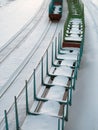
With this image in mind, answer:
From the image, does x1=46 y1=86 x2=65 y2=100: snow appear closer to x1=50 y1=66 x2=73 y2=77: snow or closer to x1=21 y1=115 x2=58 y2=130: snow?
x1=50 y1=66 x2=73 y2=77: snow

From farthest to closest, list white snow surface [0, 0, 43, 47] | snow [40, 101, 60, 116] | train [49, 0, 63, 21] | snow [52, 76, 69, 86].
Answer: train [49, 0, 63, 21] < white snow surface [0, 0, 43, 47] < snow [52, 76, 69, 86] < snow [40, 101, 60, 116]

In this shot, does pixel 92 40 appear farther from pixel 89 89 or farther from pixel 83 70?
pixel 89 89

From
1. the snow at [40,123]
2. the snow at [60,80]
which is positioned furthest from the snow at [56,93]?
the snow at [40,123]

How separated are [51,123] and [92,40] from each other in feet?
24.3

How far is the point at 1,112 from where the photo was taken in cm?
634

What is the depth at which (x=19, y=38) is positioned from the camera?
1247cm

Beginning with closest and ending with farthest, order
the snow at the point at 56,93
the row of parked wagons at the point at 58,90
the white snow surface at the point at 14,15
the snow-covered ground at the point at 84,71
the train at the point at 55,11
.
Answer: the row of parked wagons at the point at 58,90 < the snow-covered ground at the point at 84,71 < the snow at the point at 56,93 < the white snow surface at the point at 14,15 < the train at the point at 55,11

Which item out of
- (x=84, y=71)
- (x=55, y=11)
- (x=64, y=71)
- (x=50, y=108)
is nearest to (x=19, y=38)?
(x=55, y=11)

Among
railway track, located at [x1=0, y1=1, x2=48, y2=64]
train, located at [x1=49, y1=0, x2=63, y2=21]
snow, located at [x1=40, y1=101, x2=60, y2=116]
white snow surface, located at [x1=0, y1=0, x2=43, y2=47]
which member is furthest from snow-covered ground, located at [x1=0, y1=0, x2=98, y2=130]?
train, located at [x1=49, y1=0, x2=63, y2=21]

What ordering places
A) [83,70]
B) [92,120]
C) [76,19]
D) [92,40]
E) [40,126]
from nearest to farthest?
[40,126] < [92,120] < [83,70] < [92,40] < [76,19]

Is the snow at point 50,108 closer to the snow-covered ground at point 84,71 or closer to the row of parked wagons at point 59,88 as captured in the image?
the row of parked wagons at point 59,88

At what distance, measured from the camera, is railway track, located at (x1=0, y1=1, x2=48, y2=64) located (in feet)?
34.3

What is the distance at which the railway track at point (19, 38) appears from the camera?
34.3ft

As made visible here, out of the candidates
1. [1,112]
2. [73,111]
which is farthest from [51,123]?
[1,112]
